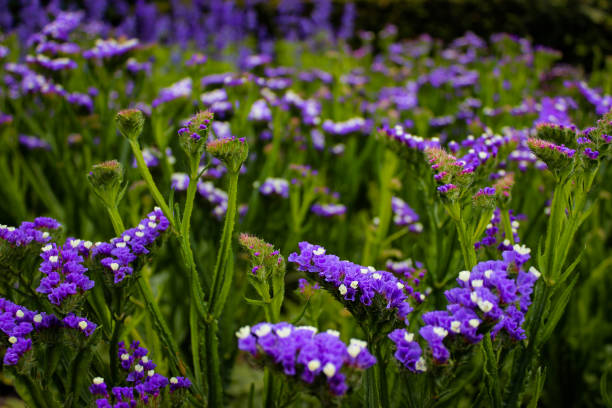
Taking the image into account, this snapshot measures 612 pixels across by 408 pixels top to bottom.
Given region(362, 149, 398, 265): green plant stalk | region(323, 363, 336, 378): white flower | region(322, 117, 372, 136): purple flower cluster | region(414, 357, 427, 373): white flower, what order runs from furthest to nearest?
region(322, 117, 372, 136): purple flower cluster, region(362, 149, 398, 265): green plant stalk, region(414, 357, 427, 373): white flower, region(323, 363, 336, 378): white flower

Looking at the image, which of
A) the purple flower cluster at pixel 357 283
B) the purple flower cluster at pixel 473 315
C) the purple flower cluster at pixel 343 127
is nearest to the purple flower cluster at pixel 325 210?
the purple flower cluster at pixel 343 127

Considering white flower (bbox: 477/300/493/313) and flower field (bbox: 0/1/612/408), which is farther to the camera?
flower field (bbox: 0/1/612/408)

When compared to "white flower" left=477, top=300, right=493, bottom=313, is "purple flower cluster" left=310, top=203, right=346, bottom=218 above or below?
below

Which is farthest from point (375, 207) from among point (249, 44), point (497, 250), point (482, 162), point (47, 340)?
point (249, 44)

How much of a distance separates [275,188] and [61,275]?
3.86 ft

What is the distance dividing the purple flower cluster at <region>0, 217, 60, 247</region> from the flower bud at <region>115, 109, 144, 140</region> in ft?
1.07

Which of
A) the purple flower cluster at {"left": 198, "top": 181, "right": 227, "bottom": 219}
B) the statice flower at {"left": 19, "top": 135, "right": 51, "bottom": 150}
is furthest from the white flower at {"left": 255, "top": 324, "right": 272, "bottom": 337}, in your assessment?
the statice flower at {"left": 19, "top": 135, "right": 51, "bottom": 150}

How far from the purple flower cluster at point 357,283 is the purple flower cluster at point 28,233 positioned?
0.63 meters

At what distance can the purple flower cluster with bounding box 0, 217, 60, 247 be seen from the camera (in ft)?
3.60

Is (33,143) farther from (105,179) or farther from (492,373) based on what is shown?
(492,373)

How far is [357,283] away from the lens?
953 mm

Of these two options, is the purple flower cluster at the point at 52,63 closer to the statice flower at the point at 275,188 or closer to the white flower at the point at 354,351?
the statice flower at the point at 275,188

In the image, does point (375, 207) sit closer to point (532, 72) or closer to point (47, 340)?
point (47, 340)

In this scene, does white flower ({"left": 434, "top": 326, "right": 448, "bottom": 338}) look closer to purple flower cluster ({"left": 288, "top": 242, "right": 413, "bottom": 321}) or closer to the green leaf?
purple flower cluster ({"left": 288, "top": 242, "right": 413, "bottom": 321})
